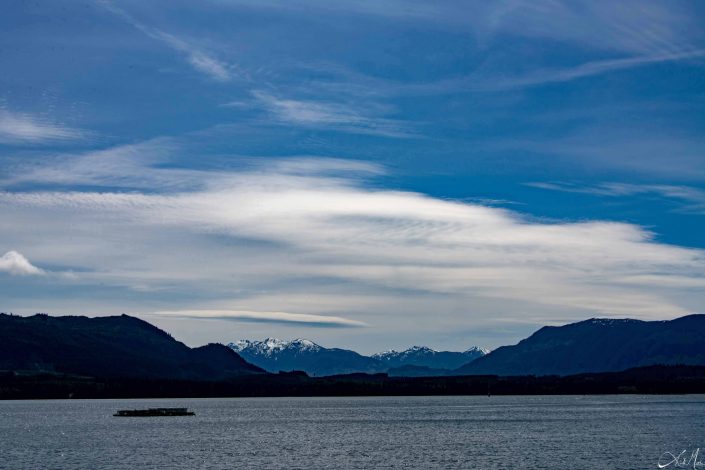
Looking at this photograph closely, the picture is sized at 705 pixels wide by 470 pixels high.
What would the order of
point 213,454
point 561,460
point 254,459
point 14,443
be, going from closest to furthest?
point 561,460
point 254,459
point 213,454
point 14,443

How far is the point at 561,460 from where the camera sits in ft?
467

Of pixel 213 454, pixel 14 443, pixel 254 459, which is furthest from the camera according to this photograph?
pixel 14 443

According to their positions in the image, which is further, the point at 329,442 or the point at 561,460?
the point at 329,442

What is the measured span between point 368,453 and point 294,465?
23.9m

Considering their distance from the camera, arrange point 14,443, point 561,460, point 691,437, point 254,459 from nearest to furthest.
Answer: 1. point 561,460
2. point 254,459
3. point 691,437
4. point 14,443

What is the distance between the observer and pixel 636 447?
162125 mm

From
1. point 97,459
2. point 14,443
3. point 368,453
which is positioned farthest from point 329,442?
point 14,443

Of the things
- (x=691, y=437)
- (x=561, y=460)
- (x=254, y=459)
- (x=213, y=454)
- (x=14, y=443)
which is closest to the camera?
(x=561, y=460)

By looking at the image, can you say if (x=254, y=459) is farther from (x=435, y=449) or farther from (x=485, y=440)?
(x=485, y=440)

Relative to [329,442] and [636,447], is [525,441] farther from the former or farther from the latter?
[329,442]

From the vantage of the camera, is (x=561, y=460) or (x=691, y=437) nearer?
(x=561, y=460)

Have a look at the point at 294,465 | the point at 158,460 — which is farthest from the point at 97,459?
the point at 294,465

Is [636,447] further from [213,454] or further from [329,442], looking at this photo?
[213,454]

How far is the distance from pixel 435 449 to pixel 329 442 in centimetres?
3154
